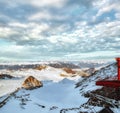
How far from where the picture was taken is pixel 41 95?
1608 inches

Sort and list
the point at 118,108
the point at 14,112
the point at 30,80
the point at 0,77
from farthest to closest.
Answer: the point at 0,77 → the point at 30,80 → the point at 14,112 → the point at 118,108

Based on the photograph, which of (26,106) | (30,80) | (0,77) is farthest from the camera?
(0,77)

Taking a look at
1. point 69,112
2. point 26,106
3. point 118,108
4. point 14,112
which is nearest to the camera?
point 118,108

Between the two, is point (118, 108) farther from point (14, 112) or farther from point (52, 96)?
point (52, 96)

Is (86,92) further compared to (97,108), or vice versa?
(86,92)

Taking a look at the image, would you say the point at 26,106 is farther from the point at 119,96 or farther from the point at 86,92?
the point at 119,96

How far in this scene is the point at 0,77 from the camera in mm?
126562

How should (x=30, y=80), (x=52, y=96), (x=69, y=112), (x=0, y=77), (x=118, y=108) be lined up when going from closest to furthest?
(x=118, y=108)
(x=69, y=112)
(x=52, y=96)
(x=30, y=80)
(x=0, y=77)

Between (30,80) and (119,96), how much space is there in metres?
30.0

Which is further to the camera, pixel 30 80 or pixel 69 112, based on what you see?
pixel 30 80

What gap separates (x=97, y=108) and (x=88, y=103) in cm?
226

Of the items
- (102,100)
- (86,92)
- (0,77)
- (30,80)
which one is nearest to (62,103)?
(86,92)

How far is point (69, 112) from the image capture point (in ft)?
96.5

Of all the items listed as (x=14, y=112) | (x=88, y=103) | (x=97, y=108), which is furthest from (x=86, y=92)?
(x=14, y=112)
